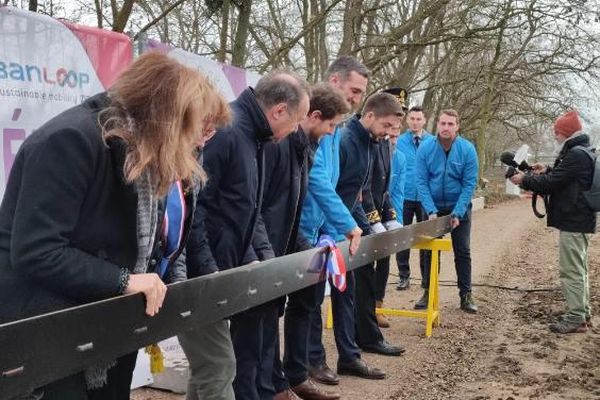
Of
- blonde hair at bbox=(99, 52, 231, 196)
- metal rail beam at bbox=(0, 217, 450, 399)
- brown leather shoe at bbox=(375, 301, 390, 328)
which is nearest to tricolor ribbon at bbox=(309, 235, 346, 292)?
metal rail beam at bbox=(0, 217, 450, 399)

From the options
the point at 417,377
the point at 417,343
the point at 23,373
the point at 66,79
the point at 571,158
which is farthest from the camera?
the point at 571,158

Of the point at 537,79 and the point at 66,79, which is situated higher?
the point at 537,79

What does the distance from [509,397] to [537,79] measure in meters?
17.6

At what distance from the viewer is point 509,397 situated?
463 centimetres

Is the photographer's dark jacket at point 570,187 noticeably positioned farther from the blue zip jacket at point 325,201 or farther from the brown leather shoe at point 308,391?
the brown leather shoe at point 308,391

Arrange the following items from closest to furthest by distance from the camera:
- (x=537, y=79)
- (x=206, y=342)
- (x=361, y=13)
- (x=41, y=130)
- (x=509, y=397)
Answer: (x=41, y=130)
(x=206, y=342)
(x=509, y=397)
(x=361, y=13)
(x=537, y=79)

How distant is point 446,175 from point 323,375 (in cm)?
316

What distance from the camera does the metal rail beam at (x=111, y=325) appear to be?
1.74 meters

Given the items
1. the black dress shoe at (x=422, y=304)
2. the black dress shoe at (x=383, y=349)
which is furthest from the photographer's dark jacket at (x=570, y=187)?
the black dress shoe at (x=383, y=349)

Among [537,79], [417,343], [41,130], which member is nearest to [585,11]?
[537,79]

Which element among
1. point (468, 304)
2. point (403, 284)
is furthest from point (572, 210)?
point (403, 284)

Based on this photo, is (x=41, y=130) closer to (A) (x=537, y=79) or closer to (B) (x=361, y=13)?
(B) (x=361, y=13)

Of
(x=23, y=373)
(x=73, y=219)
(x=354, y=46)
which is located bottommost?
(x=23, y=373)

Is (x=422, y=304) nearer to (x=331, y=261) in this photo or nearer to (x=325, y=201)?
(x=325, y=201)
